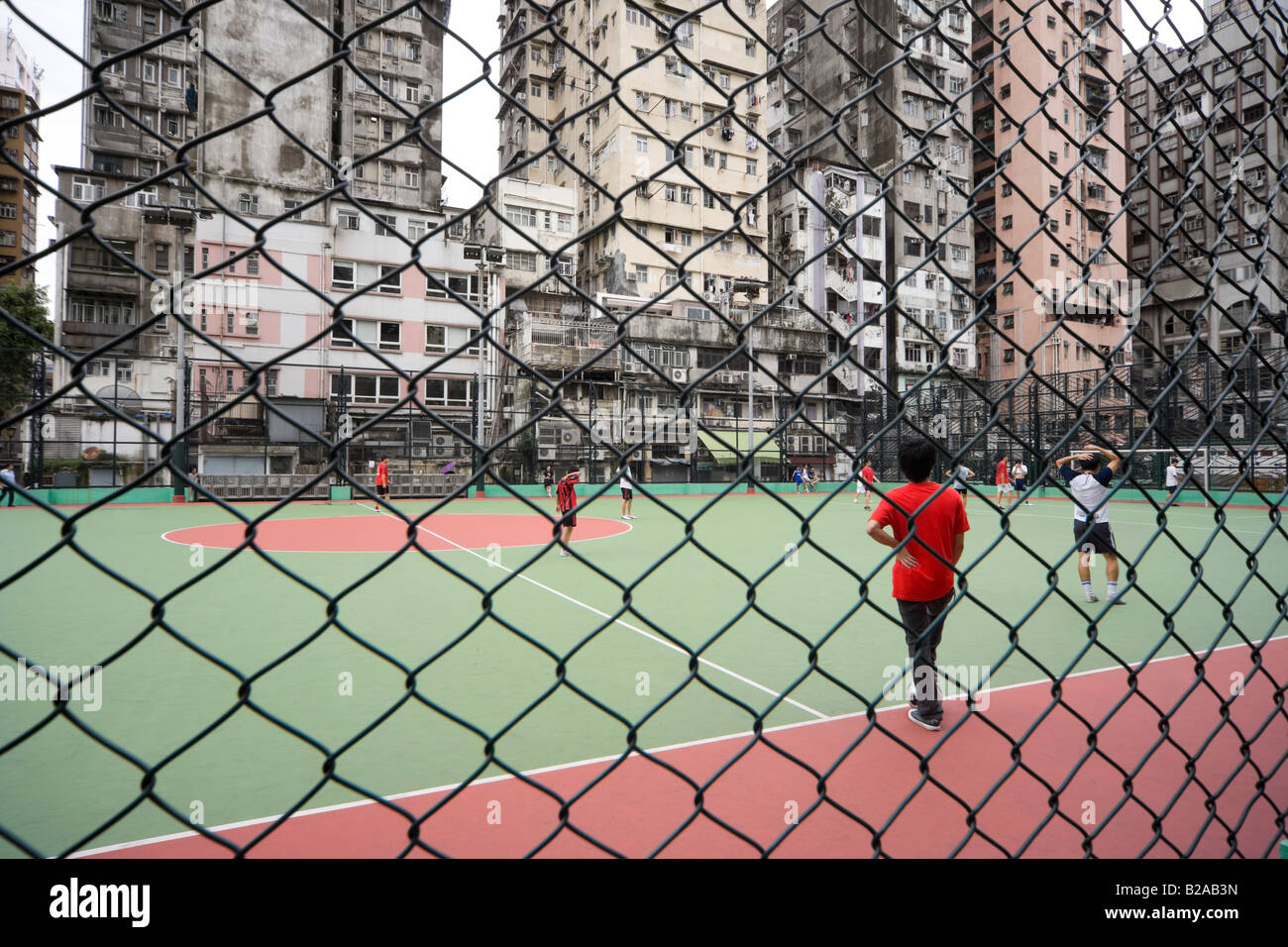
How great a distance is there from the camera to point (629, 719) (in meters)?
4.17

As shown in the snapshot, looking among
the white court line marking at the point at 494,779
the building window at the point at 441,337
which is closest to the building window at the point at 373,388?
the building window at the point at 441,337

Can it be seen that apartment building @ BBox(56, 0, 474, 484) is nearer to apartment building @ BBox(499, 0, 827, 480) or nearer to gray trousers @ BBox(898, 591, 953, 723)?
apartment building @ BBox(499, 0, 827, 480)

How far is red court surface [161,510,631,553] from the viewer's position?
1131cm

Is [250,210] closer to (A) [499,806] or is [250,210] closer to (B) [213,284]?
(B) [213,284]

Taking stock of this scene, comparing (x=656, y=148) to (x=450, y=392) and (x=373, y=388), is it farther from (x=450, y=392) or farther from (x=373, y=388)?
(x=373, y=388)

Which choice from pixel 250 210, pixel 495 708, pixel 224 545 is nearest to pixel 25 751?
pixel 495 708

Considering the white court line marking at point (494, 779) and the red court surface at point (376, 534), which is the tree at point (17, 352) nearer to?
the red court surface at point (376, 534)

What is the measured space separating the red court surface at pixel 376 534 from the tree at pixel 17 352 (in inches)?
353

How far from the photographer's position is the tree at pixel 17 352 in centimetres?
2041

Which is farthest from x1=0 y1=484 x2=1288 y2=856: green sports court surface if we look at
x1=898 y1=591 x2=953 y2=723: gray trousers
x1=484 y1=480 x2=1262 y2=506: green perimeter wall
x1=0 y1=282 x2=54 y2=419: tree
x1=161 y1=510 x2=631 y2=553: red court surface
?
x1=0 y1=282 x2=54 y2=419: tree

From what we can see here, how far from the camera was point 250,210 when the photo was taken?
98.8 ft

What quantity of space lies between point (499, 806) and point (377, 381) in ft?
97.5

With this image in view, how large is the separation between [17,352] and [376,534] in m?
15.5

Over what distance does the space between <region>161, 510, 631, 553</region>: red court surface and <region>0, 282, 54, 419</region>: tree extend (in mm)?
8961
